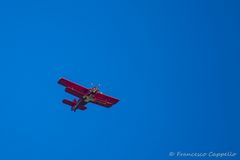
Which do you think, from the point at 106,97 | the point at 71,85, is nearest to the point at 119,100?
the point at 106,97

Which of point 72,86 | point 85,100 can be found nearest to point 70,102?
point 85,100

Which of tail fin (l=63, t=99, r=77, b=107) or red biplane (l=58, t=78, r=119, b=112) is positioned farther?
tail fin (l=63, t=99, r=77, b=107)

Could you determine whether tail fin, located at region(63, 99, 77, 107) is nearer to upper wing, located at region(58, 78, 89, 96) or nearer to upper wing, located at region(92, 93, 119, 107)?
upper wing, located at region(92, 93, 119, 107)

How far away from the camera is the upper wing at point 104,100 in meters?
87.9

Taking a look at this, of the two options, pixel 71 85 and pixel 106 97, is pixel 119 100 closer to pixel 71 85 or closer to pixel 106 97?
pixel 106 97

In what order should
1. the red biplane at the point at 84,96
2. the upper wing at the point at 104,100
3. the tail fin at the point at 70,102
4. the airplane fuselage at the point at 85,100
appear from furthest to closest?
the tail fin at the point at 70,102 → the upper wing at the point at 104,100 → the red biplane at the point at 84,96 → the airplane fuselage at the point at 85,100

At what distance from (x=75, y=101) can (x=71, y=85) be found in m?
5.64

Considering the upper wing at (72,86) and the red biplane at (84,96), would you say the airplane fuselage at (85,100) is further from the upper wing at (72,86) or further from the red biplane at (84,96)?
the upper wing at (72,86)

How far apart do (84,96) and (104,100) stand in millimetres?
4023

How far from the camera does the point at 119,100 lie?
295 ft

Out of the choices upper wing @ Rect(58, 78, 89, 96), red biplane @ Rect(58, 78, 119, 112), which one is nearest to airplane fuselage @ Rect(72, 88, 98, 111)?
red biplane @ Rect(58, 78, 119, 112)

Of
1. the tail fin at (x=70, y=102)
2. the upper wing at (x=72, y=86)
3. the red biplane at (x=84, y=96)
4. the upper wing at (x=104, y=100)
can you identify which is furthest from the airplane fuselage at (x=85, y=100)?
the upper wing at (x=104, y=100)

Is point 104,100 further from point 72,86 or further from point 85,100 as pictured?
point 72,86

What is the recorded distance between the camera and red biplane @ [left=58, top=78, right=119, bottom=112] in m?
85.0
